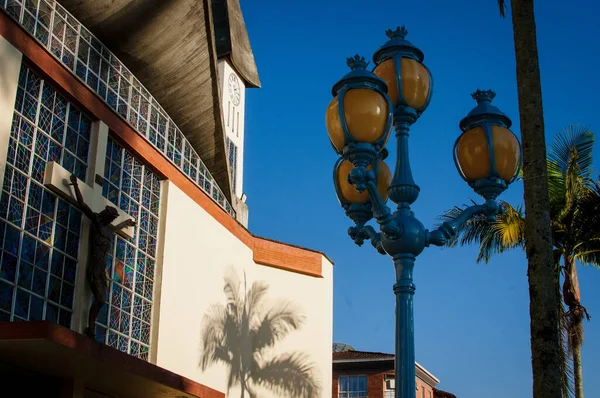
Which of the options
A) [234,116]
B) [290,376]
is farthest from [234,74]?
[290,376]

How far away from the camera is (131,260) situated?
58.3ft

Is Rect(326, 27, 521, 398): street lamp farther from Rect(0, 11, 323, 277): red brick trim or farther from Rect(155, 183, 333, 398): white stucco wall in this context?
Rect(155, 183, 333, 398): white stucco wall

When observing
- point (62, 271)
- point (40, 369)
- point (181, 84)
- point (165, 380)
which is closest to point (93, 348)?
point (40, 369)

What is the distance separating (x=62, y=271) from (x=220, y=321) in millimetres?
6106

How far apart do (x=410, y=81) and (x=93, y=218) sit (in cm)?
946

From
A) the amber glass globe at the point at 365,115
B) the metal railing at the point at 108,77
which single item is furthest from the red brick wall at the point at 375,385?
the amber glass globe at the point at 365,115

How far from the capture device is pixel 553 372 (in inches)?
307

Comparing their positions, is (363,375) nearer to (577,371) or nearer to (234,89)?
(234,89)

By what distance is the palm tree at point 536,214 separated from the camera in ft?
25.7

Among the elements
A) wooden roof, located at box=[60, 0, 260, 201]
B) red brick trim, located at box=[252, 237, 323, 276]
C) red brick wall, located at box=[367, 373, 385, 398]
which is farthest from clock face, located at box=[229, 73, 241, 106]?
red brick wall, located at box=[367, 373, 385, 398]

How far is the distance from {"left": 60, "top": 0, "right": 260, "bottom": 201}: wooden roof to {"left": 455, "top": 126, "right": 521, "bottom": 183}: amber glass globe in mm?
12089

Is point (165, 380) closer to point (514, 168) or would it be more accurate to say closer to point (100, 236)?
point (100, 236)

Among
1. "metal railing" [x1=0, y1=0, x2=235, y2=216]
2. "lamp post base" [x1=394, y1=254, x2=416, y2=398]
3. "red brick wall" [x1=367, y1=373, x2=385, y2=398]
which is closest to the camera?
"lamp post base" [x1=394, y1=254, x2=416, y2=398]

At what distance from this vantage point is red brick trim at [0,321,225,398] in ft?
36.8
